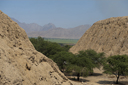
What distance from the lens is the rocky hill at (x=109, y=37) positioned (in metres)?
44.7

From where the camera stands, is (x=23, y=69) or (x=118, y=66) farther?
(x=118, y=66)

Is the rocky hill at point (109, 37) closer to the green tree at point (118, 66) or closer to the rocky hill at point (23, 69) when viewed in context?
the green tree at point (118, 66)

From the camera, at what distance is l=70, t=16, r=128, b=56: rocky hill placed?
44659 mm

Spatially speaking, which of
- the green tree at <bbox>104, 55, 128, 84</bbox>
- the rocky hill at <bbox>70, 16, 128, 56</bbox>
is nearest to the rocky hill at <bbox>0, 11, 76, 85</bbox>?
the green tree at <bbox>104, 55, 128, 84</bbox>

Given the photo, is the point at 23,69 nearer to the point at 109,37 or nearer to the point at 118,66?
the point at 118,66

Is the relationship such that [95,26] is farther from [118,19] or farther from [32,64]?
[32,64]

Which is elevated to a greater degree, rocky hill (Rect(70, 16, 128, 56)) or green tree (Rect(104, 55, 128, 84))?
rocky hill (Rect(70, 16, 128, 56))

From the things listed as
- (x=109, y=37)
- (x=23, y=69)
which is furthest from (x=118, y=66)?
(x=109, y=37)

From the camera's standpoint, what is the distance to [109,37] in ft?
165

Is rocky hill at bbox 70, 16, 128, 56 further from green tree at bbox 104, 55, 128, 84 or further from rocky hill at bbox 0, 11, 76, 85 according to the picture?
rocky hill at bbox 0, 11, 76, 85

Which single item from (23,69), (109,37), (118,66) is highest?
(109,37)

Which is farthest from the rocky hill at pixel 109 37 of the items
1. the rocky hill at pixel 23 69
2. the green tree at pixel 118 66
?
the rocky hill at pixel 23 69

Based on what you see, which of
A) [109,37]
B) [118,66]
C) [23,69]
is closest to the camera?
[23,69]

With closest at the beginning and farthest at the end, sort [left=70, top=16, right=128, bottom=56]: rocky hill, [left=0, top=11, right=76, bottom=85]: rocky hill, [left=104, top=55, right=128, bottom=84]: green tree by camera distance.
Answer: [left=0, top=11, right=76, bottom=85]: rocky hill, [left=104, top=55, right=128, bottom=84]: green tree, [left=70, top=16, right=128, bottom=56]: rocky hill
